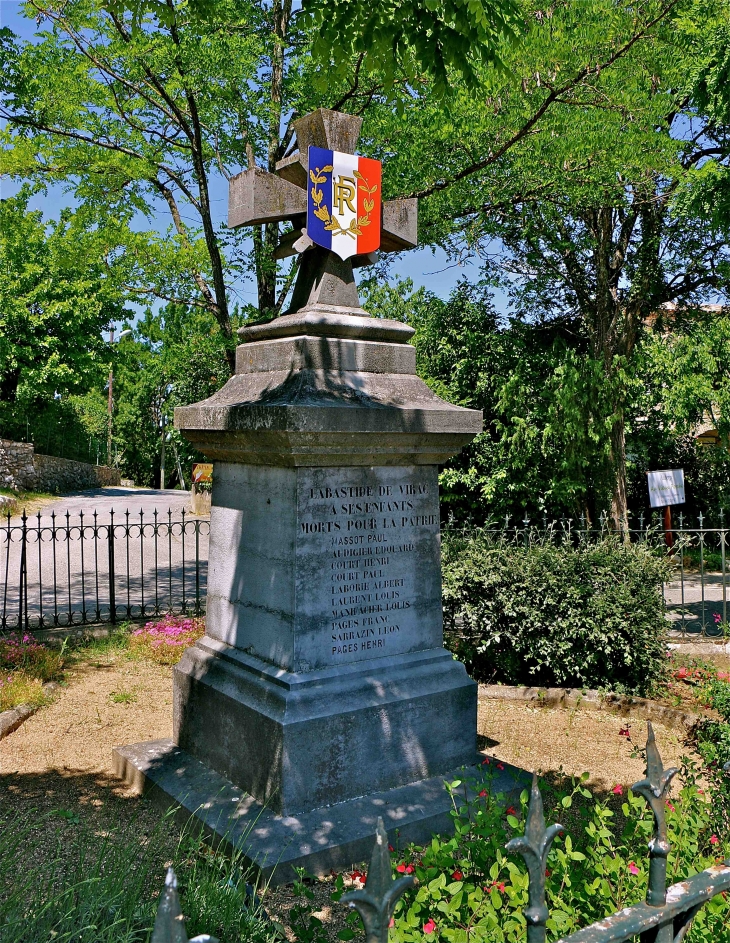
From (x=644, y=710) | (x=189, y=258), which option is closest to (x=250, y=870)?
(x=644, y=710)

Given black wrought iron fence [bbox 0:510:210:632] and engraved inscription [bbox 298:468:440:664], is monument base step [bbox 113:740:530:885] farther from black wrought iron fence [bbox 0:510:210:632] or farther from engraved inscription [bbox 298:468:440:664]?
black wrought iron fence [bbox 0:510:210:632]

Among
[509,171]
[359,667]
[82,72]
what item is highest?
[82,72]

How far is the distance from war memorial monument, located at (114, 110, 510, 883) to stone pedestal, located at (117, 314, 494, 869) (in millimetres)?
12

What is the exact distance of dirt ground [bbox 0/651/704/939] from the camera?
4.85 metres

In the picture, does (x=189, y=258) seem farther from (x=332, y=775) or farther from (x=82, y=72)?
(x=332, y=775)

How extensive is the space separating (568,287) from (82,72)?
32.9 ft

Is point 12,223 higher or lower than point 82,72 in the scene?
lower

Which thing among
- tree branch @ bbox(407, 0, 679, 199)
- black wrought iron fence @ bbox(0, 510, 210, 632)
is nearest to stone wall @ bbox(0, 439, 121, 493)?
black wrought iron fence @ bbox(0, 510, 210, 632)

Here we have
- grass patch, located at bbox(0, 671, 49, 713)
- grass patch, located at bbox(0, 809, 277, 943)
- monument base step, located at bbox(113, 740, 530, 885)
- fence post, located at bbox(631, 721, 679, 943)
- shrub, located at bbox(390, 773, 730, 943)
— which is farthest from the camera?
grass patch, located at bbox(0, 671, 49, 713)

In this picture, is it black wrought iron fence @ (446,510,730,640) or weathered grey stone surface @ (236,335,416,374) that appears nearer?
weathered grey stone surface @ (236,335,416,374)

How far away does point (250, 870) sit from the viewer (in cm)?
366

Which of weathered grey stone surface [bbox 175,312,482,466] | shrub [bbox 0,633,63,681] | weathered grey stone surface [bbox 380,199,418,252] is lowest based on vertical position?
shrub [bbox 0,633,63,681]

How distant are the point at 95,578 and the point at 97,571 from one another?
2.83ft

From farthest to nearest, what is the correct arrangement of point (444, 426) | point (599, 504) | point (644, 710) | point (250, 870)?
point (599, 504) < point (644, 710) < point (444, 426) < point (250, 870)
